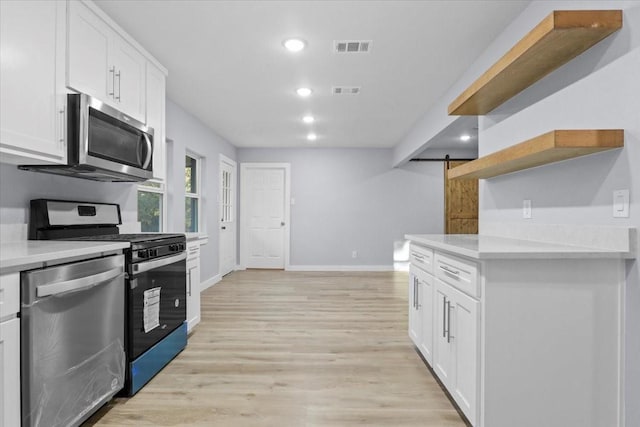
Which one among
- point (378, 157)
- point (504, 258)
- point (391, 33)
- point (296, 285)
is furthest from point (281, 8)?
point (378, 157)

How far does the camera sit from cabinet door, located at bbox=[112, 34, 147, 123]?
257cm

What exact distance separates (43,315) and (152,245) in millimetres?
912

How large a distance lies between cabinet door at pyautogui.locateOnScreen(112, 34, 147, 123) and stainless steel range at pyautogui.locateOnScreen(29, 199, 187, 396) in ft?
2.57

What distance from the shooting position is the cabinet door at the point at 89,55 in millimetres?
2131

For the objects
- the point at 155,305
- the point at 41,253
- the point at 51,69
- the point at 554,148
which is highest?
the point at 51,69

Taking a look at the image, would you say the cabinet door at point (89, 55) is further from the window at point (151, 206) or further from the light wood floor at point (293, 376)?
the light wood floor at point (293, 376)

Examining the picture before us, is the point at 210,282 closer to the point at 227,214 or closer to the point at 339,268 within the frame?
the point at 227,214

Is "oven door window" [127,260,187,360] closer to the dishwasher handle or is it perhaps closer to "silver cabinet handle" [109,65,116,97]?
the dishwasher handle

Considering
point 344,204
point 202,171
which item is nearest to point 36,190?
point 202,171

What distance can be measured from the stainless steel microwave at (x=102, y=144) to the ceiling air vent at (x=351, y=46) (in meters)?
1.63

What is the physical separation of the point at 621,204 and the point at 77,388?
2.63m

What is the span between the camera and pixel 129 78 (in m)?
2.72

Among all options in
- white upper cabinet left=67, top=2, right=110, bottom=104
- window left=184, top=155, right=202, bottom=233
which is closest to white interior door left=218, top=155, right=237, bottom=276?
window left=184, top=155, right=202, bottom=233

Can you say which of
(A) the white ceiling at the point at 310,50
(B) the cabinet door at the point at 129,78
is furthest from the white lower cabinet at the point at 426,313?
(B) the cabinet door at the point at 129,78
